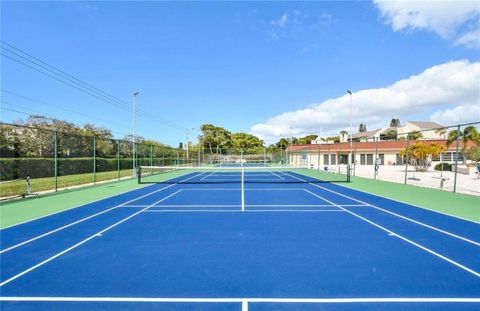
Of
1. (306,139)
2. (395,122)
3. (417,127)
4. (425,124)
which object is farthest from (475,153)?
(395,122)

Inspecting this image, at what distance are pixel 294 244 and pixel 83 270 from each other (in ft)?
13.3

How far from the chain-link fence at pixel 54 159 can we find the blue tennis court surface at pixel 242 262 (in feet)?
27.0

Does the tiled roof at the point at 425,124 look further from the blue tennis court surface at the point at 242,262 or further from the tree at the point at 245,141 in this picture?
the blue tennis court surface at the point at 242,262

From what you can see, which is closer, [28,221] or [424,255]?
[424,255]

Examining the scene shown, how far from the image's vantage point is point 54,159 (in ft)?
81.1

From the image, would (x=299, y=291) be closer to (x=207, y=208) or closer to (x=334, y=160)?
(x=207, y=208)

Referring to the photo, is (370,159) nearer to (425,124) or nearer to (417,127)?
(417,127)

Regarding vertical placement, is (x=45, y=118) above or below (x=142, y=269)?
above

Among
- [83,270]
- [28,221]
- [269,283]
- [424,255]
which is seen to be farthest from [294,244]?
[28,221]

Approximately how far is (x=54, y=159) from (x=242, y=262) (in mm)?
24838

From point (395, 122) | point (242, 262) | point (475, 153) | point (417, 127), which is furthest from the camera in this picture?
point (395, 122)

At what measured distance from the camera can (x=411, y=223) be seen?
8.27 m

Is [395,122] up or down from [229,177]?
up

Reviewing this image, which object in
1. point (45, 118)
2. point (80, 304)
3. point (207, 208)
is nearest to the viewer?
point (80, 304)
